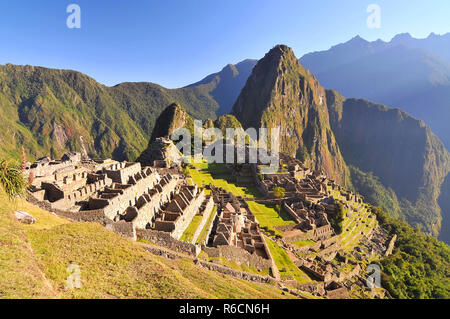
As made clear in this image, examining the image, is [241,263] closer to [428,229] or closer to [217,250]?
[217,250]

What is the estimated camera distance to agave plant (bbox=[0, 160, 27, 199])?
14469 mm

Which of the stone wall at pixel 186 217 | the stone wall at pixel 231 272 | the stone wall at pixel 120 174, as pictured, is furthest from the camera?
the stone wall at pixel 120 174

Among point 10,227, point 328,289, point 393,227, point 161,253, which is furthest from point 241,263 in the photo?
point 393,227

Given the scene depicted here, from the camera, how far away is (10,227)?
36.0 feet

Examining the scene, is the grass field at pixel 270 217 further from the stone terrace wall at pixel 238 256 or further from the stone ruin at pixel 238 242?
the stone terrace wall at pixel 238 256

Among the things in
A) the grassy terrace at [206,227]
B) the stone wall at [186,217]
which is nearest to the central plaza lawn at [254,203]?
the grassy terrace at [206,227]

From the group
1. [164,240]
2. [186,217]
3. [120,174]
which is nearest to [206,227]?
[186,217]

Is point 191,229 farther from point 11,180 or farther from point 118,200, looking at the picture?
point 11,180

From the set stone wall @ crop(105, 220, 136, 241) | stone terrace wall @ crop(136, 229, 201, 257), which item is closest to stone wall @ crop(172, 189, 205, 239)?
stone terrace wall @ crop(136, 229, 201, 257)

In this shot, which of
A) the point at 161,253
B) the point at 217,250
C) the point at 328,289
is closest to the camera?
the point at 161,253

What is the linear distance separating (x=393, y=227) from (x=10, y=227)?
98914mm

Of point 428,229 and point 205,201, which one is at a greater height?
point 205,201

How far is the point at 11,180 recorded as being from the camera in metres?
14.9

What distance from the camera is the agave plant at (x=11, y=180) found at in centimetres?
1447
